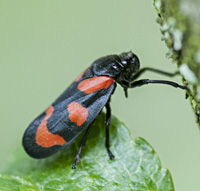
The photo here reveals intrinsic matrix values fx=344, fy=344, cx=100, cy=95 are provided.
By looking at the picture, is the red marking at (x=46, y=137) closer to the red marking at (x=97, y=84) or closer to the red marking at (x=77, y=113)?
the red marking at (x=77, y=113)

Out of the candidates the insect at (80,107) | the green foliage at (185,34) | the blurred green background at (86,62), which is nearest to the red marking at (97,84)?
the insect at (80,107)

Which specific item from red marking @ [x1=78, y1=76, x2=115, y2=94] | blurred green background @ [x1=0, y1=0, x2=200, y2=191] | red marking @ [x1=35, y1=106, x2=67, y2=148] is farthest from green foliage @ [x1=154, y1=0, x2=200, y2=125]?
blurred green background @ [x1=0, y1=0, x2=200, y2=191]

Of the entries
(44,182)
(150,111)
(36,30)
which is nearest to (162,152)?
(150,111)

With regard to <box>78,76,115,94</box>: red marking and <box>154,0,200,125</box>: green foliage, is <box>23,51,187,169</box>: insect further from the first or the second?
<box>154,0,200,125</box>: green foliage

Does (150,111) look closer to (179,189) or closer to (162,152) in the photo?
(162,152)

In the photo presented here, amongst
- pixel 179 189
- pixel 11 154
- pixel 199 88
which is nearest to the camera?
pixel 199 88

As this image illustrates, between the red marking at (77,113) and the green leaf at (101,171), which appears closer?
the green leaf at (101,171)
